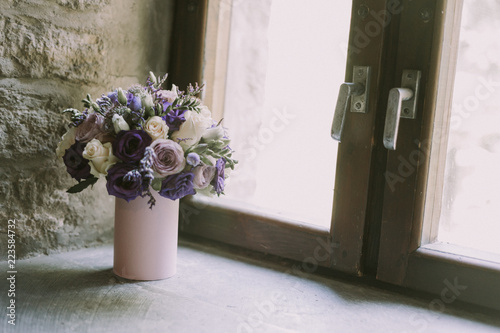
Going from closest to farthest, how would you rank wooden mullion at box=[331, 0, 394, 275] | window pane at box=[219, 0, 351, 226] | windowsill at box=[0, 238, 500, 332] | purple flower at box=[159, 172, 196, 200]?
windowsill at box=[0, 238, 500, 332], purple flower at box=[159, 172, 196, 200], wooden mullion at box=[331, 0, 394, 275], window pane at box=[219, 0, 351, 226]

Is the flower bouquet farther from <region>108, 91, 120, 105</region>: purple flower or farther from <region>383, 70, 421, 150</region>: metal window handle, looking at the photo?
<region>383, 70, 421, 150</region>: metal window handle

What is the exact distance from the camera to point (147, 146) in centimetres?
118

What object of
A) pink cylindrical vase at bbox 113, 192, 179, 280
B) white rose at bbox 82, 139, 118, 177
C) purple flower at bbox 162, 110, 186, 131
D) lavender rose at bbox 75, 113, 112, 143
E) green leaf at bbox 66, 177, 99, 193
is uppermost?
purple flower at bbox 162, 110, 186, 131

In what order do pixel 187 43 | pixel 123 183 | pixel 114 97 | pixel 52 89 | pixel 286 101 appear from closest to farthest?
pixel 123 183
pixel 114 97
pixel 52 89
pixel 286 101
pixel 187 43

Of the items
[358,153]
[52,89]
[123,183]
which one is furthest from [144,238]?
[358,153]

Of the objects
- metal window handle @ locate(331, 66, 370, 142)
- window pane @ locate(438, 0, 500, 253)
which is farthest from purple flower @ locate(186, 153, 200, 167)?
window pane @ locate(438, 0, 500, 253)

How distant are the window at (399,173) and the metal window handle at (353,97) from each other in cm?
1

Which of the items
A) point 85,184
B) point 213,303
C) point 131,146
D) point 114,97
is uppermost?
point 114,97

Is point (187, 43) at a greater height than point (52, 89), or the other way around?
point (187, 43)

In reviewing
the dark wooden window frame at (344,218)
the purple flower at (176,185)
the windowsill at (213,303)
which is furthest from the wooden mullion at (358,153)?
the purple flower at (176,185)

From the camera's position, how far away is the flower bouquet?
1.16 m

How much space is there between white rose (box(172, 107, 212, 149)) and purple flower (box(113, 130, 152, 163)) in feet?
0.27

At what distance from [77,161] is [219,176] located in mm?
340

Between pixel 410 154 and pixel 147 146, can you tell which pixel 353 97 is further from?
pixel 147 146
